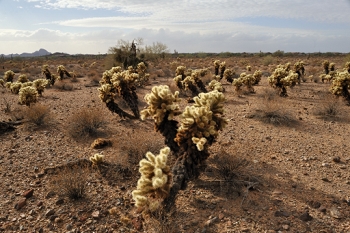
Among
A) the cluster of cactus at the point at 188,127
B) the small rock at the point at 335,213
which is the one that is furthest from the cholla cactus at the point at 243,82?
the small rock at the point at 335,213

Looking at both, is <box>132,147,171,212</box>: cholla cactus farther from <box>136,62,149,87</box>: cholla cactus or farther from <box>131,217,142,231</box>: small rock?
<box>136,62,149,87</box>: cholla cactus

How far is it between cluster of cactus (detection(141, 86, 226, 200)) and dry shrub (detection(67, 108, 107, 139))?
2.84 metres

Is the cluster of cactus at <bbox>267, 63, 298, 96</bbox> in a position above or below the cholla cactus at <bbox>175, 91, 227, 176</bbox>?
above

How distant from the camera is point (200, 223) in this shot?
3.84 metres

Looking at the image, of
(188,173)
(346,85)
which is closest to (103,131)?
(188,173)

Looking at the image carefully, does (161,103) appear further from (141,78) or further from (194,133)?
(141,78)

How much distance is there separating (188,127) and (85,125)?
384 cm

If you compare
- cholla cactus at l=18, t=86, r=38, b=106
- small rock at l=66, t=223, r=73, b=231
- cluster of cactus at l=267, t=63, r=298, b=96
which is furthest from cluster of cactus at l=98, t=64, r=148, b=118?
cluster of cactus at l=267, t=63, r=298, b=96

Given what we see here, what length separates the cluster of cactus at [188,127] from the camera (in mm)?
4262

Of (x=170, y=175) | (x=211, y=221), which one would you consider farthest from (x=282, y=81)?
(x=170, y=175)

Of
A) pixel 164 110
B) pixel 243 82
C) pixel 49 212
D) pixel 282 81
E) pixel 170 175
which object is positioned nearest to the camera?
pixel 170 175

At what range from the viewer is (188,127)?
14.5 ft

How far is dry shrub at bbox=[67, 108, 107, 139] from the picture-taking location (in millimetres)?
6982

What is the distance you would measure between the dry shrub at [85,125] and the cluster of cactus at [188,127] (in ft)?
9.30
